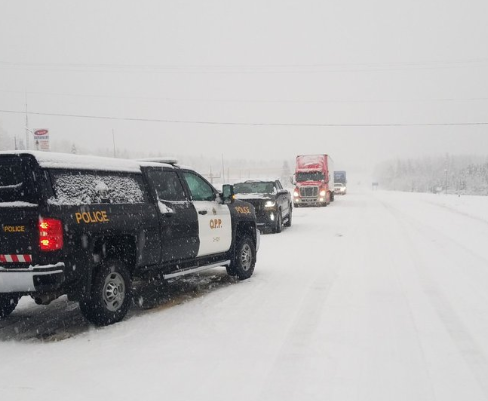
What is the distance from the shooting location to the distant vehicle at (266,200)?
16.8 metres

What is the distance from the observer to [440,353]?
4.77 m

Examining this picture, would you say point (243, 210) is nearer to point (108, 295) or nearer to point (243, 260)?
point (243, 260)

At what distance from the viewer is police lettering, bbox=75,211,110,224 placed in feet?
18.1

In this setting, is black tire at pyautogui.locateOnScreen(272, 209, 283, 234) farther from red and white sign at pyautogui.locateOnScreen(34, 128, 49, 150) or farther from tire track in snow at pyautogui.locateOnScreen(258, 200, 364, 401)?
red and white sign at pyautogui.locateOnScreen(34, 128, 49, 150)

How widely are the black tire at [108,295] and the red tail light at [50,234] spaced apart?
740mm

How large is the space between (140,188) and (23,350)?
2.52 metres

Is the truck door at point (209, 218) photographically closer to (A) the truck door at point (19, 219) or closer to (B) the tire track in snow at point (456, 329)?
(A) the truck door at point (19, 219)

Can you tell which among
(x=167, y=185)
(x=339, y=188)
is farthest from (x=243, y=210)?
(x=339, y=188)

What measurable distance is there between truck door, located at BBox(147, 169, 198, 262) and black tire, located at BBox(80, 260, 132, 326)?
2.72 ft

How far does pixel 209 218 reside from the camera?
8.04 metres

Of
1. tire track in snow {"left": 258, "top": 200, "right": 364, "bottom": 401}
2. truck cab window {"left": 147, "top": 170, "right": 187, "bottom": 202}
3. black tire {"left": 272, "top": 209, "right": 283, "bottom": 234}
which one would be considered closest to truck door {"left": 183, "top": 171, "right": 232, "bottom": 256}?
truck cab window {"left": 147, "top": 170, "right": 187, "bottom": 202}

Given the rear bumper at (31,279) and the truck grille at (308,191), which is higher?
the truck grille at (308,191)

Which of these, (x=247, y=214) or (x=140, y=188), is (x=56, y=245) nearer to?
(x=140, y=188)

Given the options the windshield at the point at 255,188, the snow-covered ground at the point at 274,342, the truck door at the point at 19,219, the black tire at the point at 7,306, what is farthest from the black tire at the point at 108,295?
the windshield at the point at 255,188
